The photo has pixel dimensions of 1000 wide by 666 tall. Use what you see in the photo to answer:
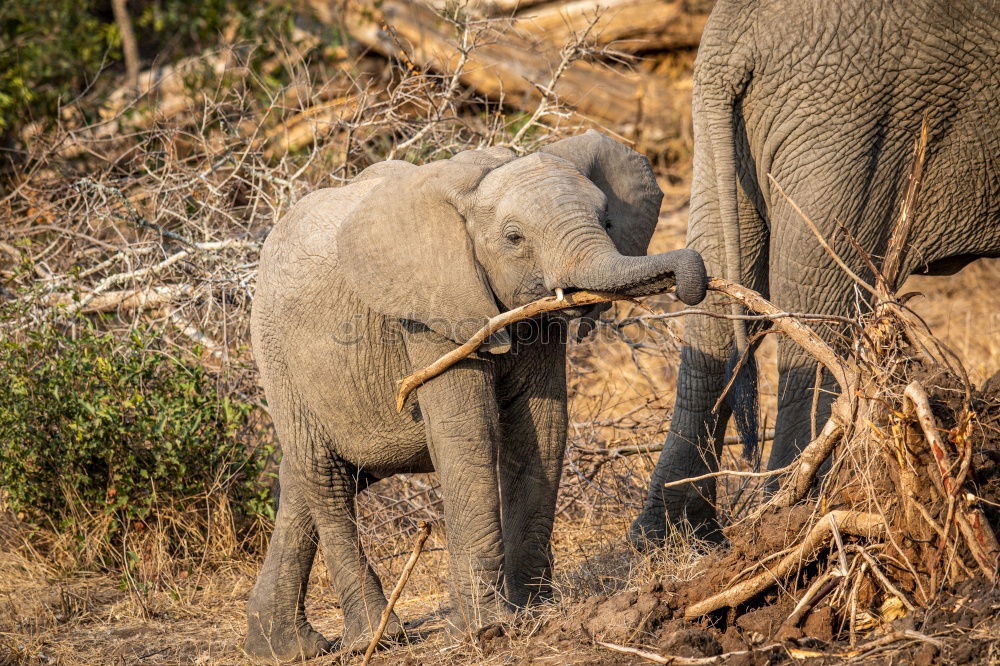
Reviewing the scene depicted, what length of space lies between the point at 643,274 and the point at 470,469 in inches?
41.5

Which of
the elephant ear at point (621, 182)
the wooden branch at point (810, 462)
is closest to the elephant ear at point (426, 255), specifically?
the elephant ear at point (621, 182)

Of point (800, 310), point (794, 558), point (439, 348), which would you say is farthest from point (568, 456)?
point (794, 558)

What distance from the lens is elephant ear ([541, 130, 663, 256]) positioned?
419 centimetres

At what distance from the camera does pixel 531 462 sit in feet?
14.7

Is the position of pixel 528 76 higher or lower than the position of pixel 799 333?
lower

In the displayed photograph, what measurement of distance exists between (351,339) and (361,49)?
6644mm

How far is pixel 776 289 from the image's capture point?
15.7ft

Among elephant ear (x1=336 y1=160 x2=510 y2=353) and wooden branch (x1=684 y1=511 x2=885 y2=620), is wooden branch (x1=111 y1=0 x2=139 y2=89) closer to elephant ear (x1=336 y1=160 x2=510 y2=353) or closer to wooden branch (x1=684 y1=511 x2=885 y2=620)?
elephant ear (x1=336 y1=160 x2=510 y2=353)

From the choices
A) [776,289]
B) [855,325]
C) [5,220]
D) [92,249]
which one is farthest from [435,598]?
[5,220]

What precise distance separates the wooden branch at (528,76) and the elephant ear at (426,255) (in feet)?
17.6

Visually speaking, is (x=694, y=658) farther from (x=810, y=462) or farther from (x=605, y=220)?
(x=605, y=220)

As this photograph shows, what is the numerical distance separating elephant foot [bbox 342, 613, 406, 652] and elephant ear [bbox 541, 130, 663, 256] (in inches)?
65.1

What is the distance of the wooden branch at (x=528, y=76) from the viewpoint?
9.84 meters

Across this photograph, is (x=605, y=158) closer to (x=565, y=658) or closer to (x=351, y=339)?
(x=351, y=339)
